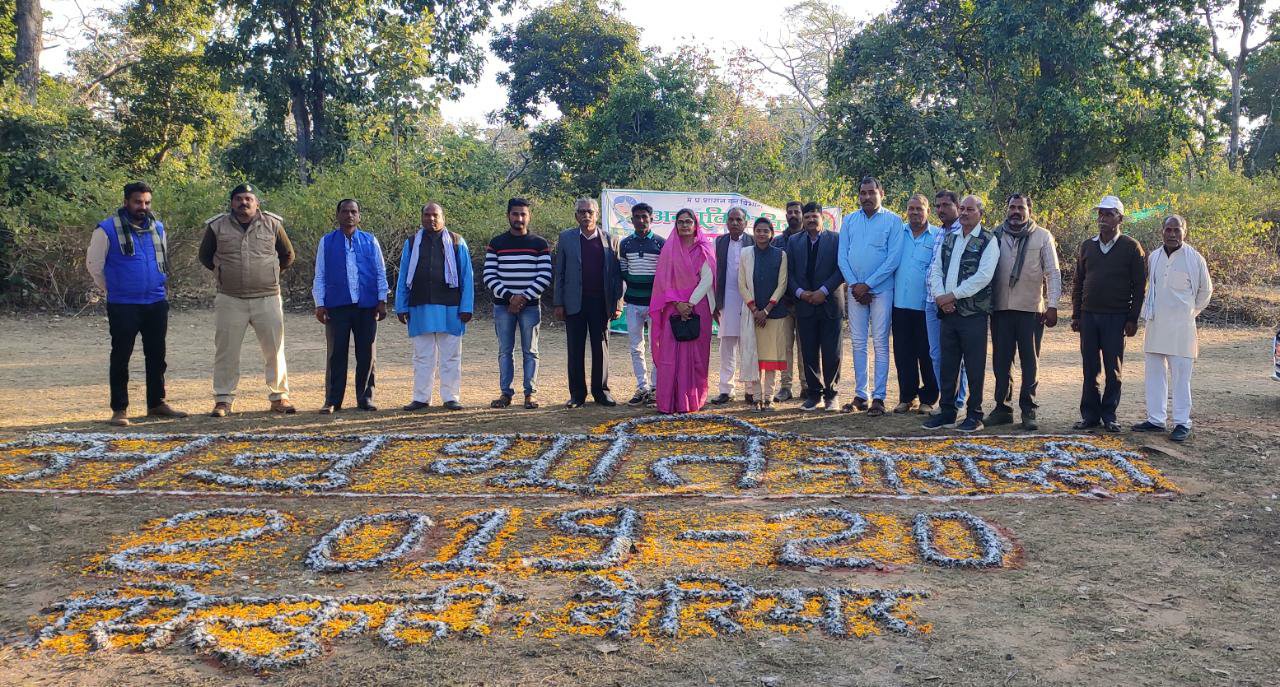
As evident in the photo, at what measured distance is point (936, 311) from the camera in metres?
7.77

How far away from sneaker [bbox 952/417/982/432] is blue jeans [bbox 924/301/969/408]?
0.75 feet

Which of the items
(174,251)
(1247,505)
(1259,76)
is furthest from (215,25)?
(1259,76)

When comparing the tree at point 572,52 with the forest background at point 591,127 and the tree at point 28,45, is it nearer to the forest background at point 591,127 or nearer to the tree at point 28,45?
the forest background at point 591,127

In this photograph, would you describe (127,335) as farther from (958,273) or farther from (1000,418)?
(1000,418)

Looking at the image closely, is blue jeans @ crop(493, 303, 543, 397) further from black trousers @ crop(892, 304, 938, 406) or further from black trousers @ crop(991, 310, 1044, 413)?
black trousers @ crop(991, 310, 1044, 413)

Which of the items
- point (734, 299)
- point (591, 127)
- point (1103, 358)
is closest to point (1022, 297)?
point (1103, 358)

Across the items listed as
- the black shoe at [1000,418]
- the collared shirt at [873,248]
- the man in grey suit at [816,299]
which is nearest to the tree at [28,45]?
the man in grey suit at [816,299]

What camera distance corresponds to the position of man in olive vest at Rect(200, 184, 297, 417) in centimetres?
786

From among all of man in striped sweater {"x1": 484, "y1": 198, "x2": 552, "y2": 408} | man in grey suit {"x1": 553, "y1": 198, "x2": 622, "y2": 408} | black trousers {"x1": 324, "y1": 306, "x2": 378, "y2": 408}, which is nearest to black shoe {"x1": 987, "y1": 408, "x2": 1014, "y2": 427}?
man in grey suit {"x1": 553, "y1": 198, "x2": 622, "y2": 408}

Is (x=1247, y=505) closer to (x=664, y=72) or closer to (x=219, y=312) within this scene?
(x=219, y=312)

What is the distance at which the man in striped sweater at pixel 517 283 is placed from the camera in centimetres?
832

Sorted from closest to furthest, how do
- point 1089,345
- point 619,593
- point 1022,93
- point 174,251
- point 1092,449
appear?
Result: point 619,593 → point 1092,449 → point 1089,345 → point 174,251 → point 1022,93

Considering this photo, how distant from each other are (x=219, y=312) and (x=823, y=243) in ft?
15.9

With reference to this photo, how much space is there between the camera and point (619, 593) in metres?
4.21
